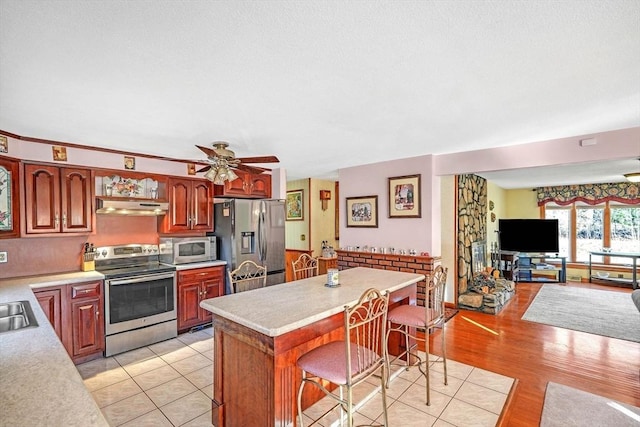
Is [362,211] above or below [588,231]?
above

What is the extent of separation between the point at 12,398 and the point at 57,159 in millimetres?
3042

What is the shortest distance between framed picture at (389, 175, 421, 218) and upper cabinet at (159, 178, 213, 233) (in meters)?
2.69

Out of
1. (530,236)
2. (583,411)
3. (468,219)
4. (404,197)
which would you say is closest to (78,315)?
(404,197)

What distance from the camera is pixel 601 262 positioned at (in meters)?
7.12

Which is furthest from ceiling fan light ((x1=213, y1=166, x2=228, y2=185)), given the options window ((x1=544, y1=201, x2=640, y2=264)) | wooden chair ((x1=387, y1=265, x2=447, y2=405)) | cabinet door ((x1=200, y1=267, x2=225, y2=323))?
window ((x1=544, y1=201, x2=640, y2=264))

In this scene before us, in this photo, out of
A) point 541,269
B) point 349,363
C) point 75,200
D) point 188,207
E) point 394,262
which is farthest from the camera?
point 541,269

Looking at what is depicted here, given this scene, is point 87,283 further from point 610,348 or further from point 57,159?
point 610,348

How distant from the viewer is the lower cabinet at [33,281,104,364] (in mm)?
2941

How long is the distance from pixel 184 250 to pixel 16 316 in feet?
6.53

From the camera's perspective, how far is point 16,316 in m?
2.09

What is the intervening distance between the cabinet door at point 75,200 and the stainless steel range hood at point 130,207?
0.46ft

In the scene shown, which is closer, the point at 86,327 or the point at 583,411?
the point at 583,411

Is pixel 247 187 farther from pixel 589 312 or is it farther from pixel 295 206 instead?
pixel 589 312

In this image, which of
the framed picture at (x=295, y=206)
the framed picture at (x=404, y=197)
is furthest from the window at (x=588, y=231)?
the framed picture at (x=295, y=206)
